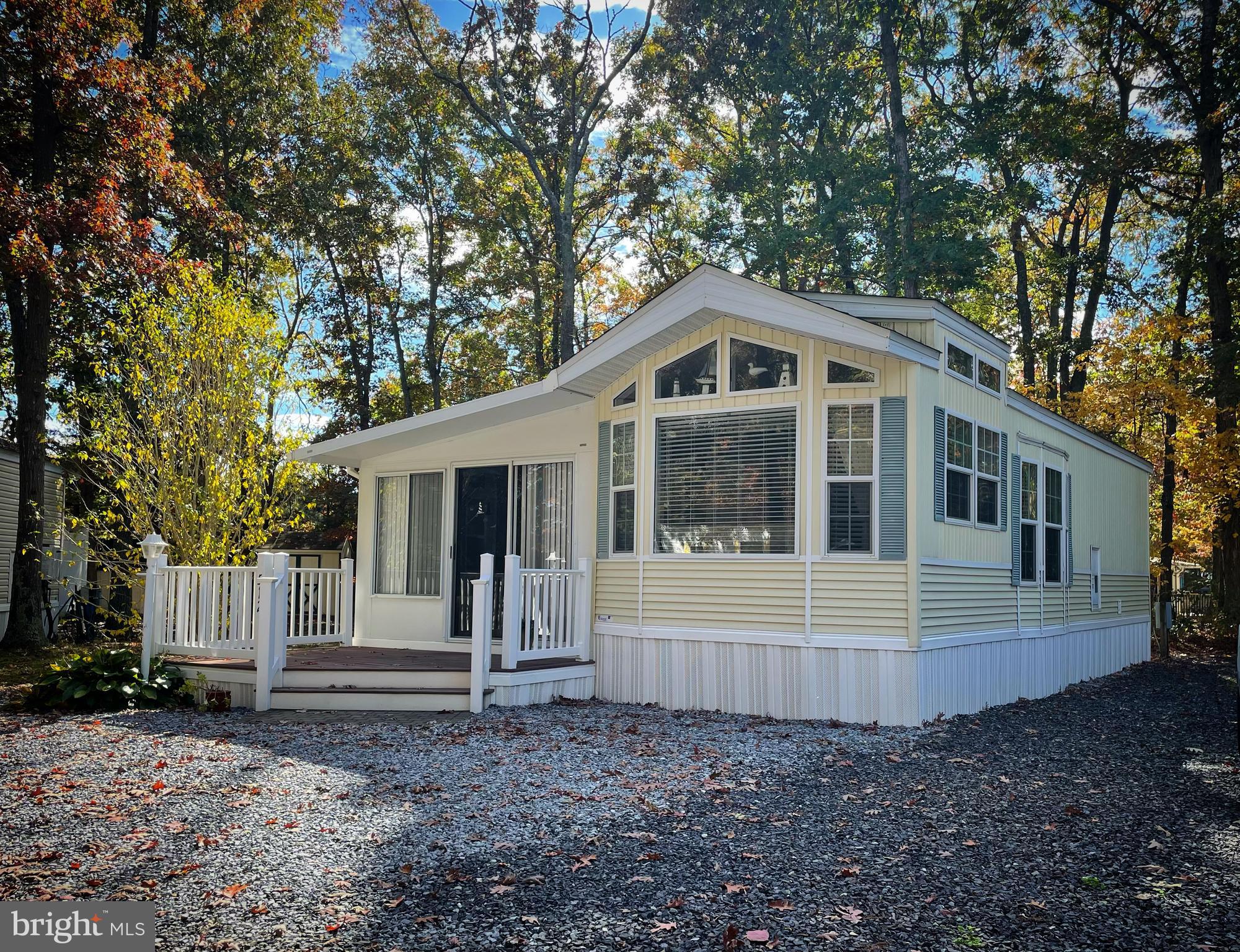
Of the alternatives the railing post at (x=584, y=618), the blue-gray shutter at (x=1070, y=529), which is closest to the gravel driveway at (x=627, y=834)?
the railing post at (x=584, y=618)

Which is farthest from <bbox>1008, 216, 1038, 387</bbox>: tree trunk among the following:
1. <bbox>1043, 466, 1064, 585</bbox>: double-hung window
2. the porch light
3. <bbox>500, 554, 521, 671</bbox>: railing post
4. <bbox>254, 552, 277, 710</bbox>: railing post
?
A: the porch light

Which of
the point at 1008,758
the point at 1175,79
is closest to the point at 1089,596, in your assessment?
the point at 1008,758

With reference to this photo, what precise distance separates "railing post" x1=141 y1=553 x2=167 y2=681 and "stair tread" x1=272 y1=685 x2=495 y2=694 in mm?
1611

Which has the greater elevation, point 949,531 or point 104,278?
point 104,278

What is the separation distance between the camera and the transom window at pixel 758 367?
855 cm

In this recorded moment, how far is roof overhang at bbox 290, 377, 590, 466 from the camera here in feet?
32.4

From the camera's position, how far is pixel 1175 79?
1911 cm

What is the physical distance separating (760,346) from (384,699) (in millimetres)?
4649

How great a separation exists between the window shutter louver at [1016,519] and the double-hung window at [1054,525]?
924 mm

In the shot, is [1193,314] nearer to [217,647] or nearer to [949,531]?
[949,531]

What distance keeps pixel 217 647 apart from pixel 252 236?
46.3 feet

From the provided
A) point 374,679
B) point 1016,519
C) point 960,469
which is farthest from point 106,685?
point 1016,519

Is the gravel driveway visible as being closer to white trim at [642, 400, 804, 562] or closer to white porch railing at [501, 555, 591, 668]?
white porch railing at [501, 555, 591, 668]

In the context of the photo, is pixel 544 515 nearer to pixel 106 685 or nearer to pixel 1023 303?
pixel 106 685
